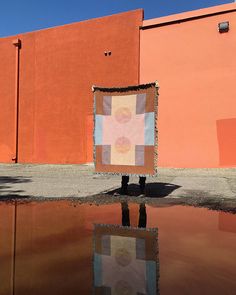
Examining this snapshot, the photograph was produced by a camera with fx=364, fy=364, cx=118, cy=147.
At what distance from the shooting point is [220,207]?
6.23 meters

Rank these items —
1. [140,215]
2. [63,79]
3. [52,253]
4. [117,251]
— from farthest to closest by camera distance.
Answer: [63,79]
[140,215]
[117,251]
[52,253]

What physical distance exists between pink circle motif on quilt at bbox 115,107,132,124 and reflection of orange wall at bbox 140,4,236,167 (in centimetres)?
721

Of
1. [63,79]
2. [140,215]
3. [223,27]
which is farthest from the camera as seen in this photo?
[63,79]

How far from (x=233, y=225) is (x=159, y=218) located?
3.48ft

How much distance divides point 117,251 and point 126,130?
4.42 meters

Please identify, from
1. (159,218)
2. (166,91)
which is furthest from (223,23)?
(159,218)

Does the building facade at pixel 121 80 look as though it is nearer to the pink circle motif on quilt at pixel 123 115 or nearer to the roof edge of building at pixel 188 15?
the roof edge of building at pixel 188 15

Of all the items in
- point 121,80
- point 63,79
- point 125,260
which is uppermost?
point 63,79

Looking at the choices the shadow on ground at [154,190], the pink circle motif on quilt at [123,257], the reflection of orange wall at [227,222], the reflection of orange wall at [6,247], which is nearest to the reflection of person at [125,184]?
the shadow on ground at [154,190]

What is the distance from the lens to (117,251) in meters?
3.77

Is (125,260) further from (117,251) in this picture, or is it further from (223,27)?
(223,27)

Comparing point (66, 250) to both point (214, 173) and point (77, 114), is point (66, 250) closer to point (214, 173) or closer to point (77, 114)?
point (214, 173)

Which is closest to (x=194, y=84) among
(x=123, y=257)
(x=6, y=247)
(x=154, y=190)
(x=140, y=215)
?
(x=154, y=190)

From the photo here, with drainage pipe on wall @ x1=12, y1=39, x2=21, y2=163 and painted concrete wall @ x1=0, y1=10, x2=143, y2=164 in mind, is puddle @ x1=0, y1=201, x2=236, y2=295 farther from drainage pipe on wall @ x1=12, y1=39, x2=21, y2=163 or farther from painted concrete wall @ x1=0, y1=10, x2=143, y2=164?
drainage pipe on wall @ x1=12, y1=39, x2=21, y2=163
